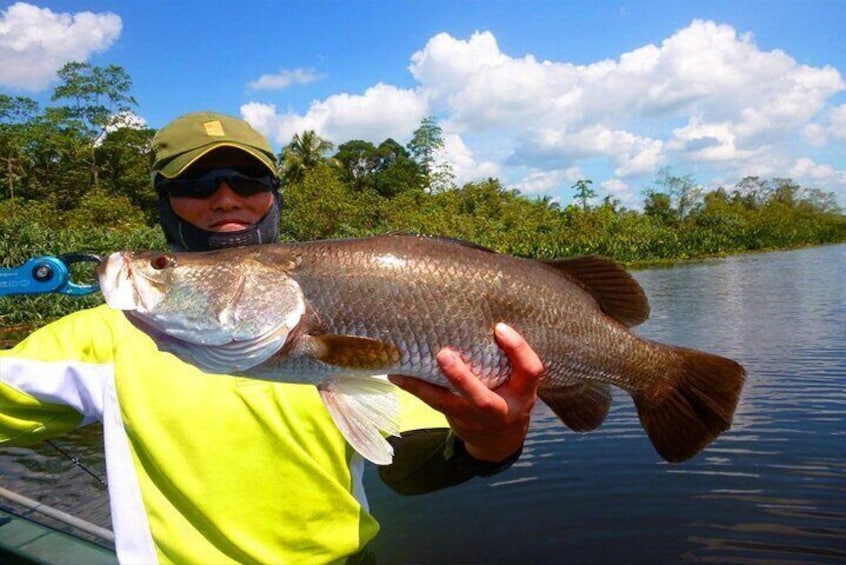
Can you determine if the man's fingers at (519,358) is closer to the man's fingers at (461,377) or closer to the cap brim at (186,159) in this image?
the man's fingers at (461,377)

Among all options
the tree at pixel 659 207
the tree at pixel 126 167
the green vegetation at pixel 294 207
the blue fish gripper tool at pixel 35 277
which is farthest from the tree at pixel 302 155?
the blue fish gripper tool at pixel 35 277

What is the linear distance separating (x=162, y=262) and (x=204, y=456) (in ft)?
2.36

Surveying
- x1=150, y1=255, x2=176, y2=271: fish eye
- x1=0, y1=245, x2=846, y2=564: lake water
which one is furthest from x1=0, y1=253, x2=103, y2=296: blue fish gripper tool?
x1=0, y1=245, x2=846, y2=564: lake water

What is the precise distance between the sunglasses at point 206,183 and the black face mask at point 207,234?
0.08 m

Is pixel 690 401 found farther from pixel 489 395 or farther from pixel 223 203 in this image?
pixel 223 203

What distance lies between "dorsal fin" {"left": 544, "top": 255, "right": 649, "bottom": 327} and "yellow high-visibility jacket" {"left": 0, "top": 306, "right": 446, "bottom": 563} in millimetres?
1130

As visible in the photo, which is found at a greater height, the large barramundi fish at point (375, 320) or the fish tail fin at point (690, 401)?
the large barramundi fish at point (375, 320)

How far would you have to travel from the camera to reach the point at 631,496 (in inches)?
303

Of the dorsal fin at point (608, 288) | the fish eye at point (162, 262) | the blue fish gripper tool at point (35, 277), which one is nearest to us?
the fish eye at point (162, 262)

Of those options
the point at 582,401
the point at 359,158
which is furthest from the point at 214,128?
the point at 359,158

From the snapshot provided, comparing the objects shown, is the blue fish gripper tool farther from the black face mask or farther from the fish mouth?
the fish mouth

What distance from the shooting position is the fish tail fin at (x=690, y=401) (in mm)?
2604

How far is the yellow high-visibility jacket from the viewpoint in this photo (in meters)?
2.39

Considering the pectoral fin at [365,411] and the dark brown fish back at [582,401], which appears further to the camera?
the dark brown fish back at [582,401]
